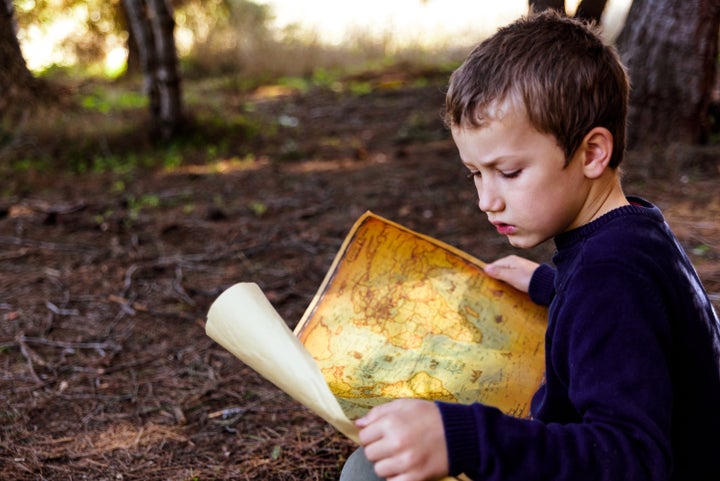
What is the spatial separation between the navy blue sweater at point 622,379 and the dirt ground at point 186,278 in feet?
3.11

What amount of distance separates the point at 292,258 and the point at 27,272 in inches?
52.0

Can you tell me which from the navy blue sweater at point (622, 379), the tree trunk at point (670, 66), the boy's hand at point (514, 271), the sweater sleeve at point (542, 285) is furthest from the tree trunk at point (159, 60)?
the navy blue sweater at point (622, 379)

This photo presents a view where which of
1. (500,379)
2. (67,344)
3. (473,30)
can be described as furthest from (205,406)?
(473,30)

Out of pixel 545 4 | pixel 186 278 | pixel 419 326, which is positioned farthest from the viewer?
pixel 186 278

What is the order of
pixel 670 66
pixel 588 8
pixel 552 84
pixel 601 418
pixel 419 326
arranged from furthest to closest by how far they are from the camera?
pixel 670 66
pixel 588 8
pixel 419 326
pixel 552 84
pixel 601 418

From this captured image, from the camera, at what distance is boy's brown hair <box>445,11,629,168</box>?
45.2 inches

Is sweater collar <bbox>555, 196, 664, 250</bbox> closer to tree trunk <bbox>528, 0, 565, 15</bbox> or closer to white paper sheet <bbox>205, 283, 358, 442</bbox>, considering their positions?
white paper sheet <bbox>205, 283, 358, 442</bbox>

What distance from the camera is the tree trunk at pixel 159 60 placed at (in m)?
5.56

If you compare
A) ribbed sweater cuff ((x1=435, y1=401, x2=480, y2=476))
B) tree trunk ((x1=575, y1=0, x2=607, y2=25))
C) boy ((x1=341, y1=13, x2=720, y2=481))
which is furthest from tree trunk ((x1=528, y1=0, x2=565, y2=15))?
ribbed sweater cuff ((x1=435, y1=401, x2=480, y2=476))

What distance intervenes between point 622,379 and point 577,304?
132 mm

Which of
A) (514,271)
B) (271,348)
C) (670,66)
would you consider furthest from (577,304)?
(670,66)

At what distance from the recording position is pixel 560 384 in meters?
1.22

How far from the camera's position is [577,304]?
1.06 meters

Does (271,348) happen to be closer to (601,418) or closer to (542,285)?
(601,418)
